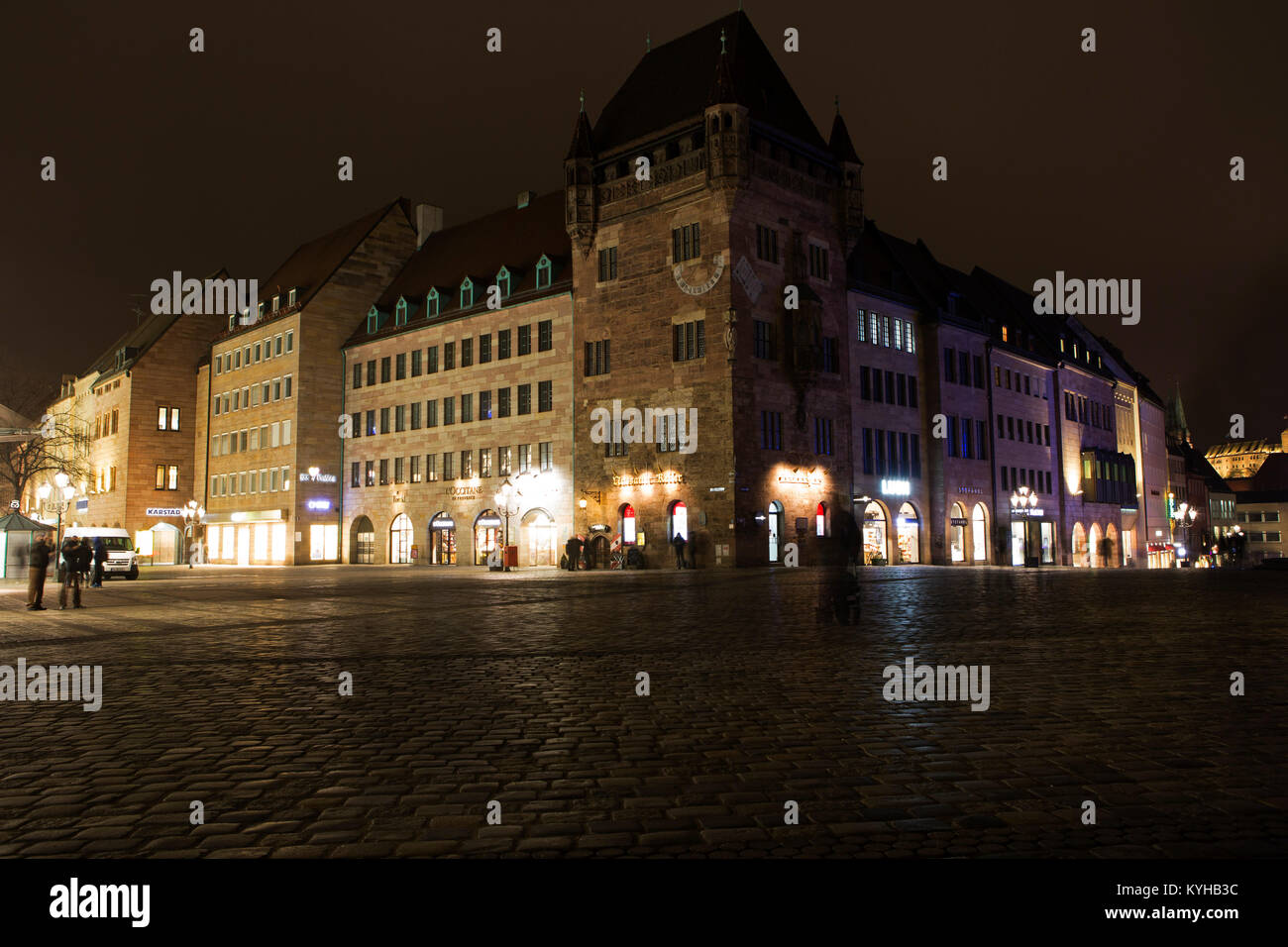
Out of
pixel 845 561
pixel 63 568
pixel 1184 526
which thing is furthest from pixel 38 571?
pixel 1184 526

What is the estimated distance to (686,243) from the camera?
47.4 meters

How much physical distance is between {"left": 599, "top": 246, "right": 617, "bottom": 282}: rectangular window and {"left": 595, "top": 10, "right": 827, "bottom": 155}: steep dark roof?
5.16m

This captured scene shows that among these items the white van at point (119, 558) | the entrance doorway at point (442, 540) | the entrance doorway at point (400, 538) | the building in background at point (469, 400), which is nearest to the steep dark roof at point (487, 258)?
the building in background at point (469, 400)

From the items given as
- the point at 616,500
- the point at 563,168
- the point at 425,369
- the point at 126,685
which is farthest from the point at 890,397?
the point at 126,685

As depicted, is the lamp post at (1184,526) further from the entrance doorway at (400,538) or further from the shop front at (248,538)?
the shop front at (248,538)

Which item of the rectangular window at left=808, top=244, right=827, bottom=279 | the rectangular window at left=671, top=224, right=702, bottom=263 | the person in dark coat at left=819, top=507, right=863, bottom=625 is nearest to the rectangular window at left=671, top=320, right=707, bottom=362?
the rectangular window at left=671, top=224, right=702, bottom=263

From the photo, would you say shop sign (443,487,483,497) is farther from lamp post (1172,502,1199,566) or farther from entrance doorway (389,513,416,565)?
lamp post (1172,502,1199,566)

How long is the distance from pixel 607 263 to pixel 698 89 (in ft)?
31.1

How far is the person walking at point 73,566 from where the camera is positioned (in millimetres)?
22666

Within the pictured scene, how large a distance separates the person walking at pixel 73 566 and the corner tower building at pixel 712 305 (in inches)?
1050

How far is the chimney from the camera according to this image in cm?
7031

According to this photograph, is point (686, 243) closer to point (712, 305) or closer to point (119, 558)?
point (712, 305)
